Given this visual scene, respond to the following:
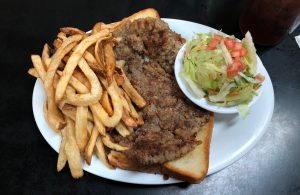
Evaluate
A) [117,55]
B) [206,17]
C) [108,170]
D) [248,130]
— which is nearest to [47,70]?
[117,55]

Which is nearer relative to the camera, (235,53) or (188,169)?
(188,169)

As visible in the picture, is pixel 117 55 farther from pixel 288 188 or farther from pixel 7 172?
→ pixel 288 188

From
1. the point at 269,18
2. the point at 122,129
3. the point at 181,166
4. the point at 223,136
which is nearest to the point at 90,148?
the point at 122,129

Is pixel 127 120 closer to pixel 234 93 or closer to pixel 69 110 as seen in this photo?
pixel 69 110

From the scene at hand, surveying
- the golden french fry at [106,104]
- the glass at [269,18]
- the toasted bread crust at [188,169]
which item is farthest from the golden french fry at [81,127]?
the glass at [269,18]

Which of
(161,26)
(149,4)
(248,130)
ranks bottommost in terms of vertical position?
(248,130)
